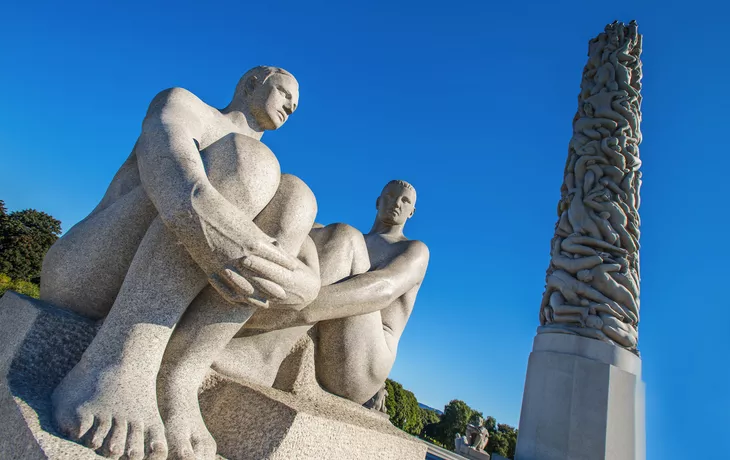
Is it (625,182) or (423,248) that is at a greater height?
(625,182)

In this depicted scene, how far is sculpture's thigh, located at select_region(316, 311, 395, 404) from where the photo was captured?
2152 millimetres

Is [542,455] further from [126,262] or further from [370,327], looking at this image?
[126,262]

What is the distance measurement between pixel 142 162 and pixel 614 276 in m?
7.78

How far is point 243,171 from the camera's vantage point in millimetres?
1727

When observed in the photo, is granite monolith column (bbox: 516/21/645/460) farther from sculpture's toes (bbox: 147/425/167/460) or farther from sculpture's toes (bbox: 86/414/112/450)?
sculpture's toes (bbox: 86/414/112/450)

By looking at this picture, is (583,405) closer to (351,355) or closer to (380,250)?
(380,250)

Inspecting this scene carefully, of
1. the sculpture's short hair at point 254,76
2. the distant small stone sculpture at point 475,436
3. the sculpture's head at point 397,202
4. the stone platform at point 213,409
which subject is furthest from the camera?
the distant small stone sculpture at point 475,436

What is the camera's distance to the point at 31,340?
1.55 m

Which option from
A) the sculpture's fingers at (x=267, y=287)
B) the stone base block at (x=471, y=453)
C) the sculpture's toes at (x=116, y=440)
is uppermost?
the stone base block at (x=471, y=453)

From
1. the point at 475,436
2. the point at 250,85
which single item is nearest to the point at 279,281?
the point at 250,85

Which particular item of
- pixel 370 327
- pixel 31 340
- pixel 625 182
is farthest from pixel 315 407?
pixel 625 182

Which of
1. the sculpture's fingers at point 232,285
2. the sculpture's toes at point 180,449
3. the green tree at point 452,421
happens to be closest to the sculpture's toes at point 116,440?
the sculpture's toes at point 180,449

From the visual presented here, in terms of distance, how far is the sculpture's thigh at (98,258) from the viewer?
1736mm

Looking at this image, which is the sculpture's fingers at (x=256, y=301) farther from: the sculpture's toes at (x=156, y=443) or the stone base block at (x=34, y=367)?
the stone base block at (x=34, y=367)
